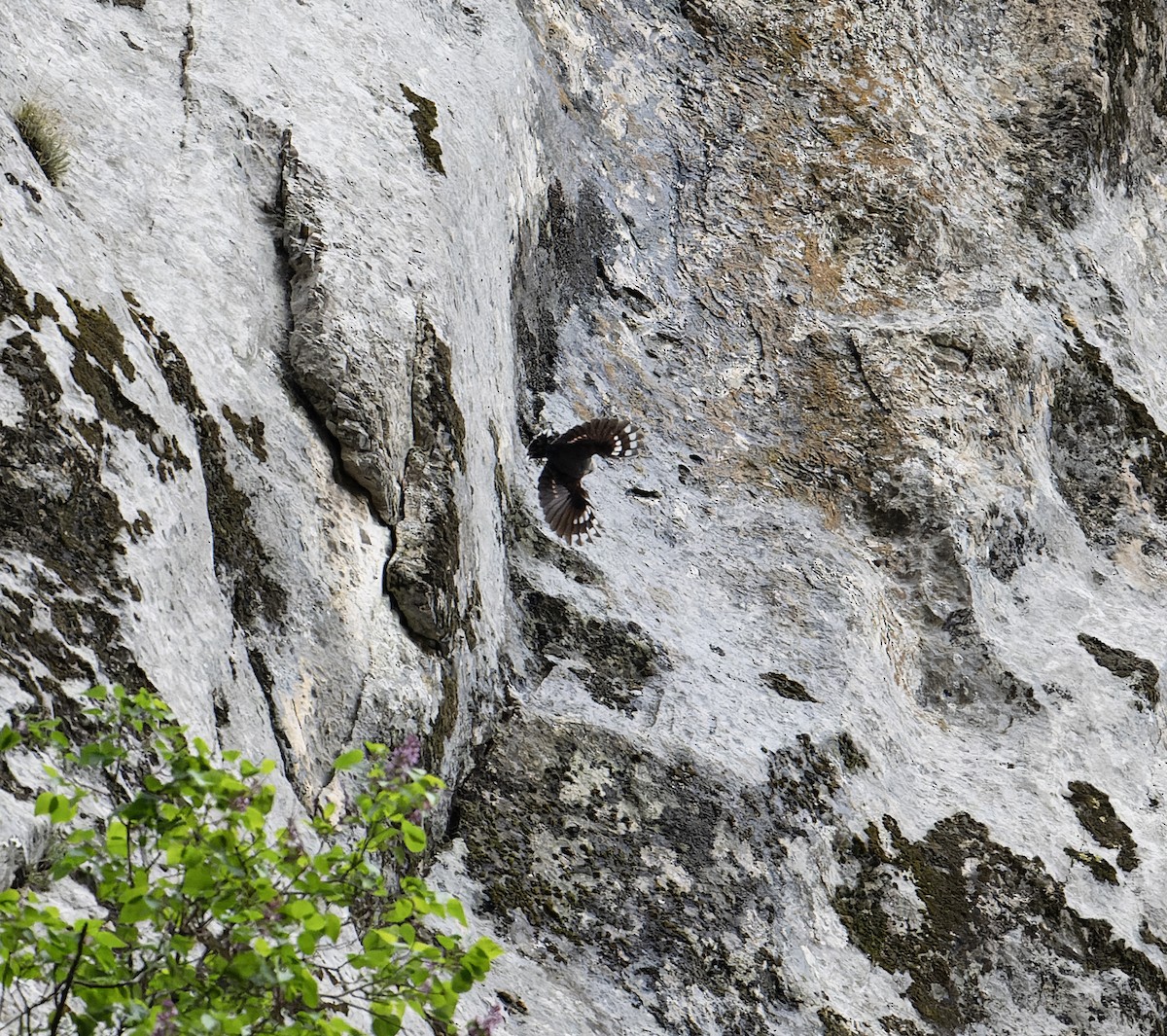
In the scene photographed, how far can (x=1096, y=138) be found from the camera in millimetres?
17984

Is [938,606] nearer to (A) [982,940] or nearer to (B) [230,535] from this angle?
(A) [982,940]

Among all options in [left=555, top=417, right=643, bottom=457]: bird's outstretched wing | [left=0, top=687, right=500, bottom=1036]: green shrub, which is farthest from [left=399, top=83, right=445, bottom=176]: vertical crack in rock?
[left=0, top=687, right=500, bottom=1036]: green shrub

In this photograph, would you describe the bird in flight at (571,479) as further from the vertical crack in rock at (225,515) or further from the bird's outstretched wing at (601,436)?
the vertical crack in rock at (225,515)

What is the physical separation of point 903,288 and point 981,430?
2.17 m

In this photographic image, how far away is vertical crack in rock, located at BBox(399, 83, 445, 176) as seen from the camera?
9.91 metres

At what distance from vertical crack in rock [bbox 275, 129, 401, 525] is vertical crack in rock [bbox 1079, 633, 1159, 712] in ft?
28.0

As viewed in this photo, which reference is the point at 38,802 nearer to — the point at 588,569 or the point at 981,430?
the point at 588,569

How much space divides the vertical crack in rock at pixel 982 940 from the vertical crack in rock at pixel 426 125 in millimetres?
6436

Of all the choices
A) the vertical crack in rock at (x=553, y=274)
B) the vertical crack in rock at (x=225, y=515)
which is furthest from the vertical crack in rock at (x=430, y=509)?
the vertical crack in rock at (x=553, y=274)

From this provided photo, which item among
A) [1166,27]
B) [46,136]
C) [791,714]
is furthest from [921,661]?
[1166,27]

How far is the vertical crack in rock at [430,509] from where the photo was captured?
804 centimetres

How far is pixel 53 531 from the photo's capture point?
5289 mm

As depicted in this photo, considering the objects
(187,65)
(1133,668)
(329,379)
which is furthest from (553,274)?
(1133,668)

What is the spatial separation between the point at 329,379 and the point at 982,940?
22.2 feet
